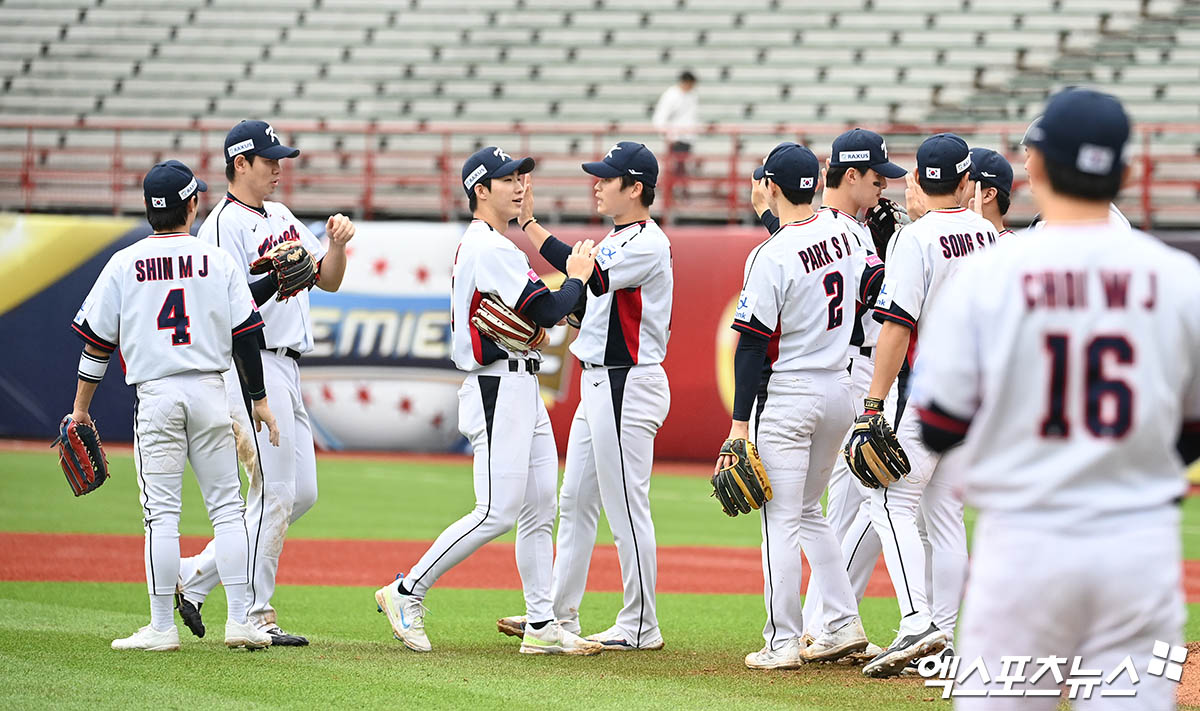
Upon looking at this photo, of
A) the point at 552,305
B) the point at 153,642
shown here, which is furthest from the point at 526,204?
the point at 153,642

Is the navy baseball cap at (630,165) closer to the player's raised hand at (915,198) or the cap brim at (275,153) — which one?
the player's raised hand at (915,198)

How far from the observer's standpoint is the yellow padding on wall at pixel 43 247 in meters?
17.0

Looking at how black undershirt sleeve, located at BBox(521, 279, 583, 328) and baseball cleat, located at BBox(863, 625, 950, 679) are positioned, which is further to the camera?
black undershirt sleeve, located at BBox(521, 279, 583, 328)

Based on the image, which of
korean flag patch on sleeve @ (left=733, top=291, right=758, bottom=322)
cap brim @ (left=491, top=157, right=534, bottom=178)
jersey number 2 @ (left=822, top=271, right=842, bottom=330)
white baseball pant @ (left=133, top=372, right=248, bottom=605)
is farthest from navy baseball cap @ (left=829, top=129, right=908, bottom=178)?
white baseball pant @ (left=133, top=372, right=248, bottom=605)

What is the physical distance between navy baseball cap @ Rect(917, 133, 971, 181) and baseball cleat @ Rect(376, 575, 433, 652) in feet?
9.88

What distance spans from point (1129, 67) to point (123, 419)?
47.2 ft

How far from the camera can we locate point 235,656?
6031 millimetres

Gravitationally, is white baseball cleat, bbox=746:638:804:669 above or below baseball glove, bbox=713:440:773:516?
below

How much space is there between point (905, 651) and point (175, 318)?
3.45m

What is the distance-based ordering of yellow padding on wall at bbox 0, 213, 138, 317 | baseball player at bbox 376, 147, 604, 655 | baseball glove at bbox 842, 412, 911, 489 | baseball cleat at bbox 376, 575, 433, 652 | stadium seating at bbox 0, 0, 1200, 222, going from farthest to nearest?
1. stadium seating at bbox 0, 0, 1200, 222
2. yellow padding on wall at bbox 0, 213, 138, 317
3. baseball cleat at bbox 376, 575, 433, 652
4. baseball player at bbox 376, 147, 604, 655
5. baseball glove at bbox 842, 412, 911, 489

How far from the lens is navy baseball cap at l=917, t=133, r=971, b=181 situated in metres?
6.00

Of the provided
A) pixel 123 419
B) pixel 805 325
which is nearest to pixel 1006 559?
pixel 805 325

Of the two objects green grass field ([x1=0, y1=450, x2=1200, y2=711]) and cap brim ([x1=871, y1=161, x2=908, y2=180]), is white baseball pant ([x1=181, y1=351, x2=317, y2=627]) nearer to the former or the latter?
green grass field ([x1=0, y1=450, x2=1200, y2=711])

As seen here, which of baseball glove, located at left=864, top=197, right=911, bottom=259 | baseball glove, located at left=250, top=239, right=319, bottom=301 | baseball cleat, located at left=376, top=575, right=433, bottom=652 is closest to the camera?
baseball cleat, located at left=376, top=575, right=433, bottom=652
